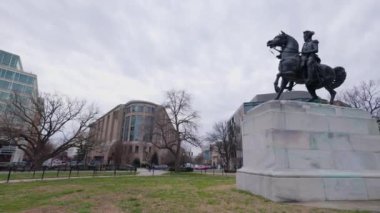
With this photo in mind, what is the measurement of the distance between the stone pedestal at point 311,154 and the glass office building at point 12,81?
6539 cm

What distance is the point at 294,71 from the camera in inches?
356

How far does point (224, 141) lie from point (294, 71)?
41294 millimetres

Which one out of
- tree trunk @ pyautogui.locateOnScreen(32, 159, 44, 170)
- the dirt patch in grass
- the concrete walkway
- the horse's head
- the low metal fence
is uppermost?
the horse's head

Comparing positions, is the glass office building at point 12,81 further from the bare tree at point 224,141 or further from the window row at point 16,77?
the bare tree at point 224,141

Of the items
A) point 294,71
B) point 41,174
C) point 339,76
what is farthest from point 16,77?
point 339,76

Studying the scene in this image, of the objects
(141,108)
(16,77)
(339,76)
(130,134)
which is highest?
(16,77)

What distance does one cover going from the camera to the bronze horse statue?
9086 mm

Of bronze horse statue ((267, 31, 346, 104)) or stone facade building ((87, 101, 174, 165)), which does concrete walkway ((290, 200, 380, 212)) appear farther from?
stone facade building ((87, 101, 174, 165))

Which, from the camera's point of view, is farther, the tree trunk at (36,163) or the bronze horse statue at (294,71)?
the tree trunk at (36,163)

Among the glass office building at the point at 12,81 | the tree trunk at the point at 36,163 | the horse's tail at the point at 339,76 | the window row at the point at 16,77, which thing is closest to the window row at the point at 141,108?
the glass office building at the point at 12,81

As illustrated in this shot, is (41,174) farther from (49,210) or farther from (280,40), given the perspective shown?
(280,40)

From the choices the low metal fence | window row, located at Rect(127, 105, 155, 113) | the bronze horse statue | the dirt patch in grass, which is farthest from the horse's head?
window row, located at Rect(127, 105, 155, 113)

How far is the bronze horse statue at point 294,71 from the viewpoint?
29.8 feet

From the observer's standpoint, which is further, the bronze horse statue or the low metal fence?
the low metal fence
